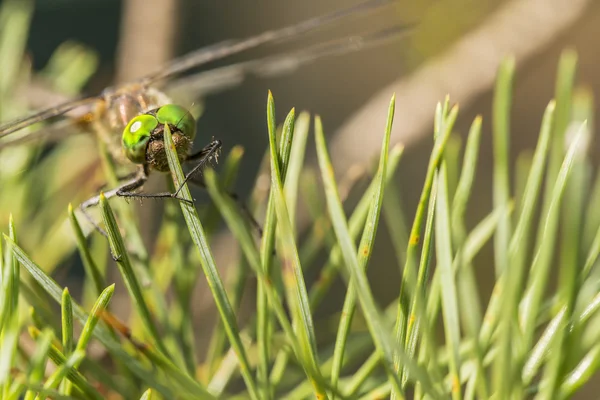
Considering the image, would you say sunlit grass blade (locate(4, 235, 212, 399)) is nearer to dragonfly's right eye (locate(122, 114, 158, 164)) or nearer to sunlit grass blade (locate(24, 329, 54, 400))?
sunlit grass blade (locate(24, 329, 54, 400))

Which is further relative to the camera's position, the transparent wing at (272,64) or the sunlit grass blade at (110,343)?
the transparent wing at (272,64)

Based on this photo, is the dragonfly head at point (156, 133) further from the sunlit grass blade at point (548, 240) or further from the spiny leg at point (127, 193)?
the sunlit grass blade at point (548, 240)

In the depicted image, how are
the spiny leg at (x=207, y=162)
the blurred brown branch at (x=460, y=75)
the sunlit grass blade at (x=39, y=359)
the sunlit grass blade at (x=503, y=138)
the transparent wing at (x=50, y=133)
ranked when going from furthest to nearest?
the blurred brown branch at (x=460, y=75), the transparent wing at (x=50, y=133), the spiny leg at (x=207, y=162), the sunlit grass blade at (x=503, y=138), the sunlit grass blade at (x=39, y=359)

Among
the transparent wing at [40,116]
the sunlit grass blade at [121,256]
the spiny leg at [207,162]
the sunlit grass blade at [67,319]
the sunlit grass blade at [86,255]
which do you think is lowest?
the sunlit grass blade at [67,319]

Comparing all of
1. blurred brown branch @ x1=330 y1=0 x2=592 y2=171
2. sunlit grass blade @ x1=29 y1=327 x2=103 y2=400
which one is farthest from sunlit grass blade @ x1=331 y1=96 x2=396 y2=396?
blurred brown branch @ x1=330 y1=0 x2=592 y2=171

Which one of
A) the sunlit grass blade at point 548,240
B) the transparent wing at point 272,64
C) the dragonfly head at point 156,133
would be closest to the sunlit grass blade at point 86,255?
the dragonfly head at point 156,133

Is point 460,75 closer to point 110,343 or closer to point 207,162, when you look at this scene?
point 207,162

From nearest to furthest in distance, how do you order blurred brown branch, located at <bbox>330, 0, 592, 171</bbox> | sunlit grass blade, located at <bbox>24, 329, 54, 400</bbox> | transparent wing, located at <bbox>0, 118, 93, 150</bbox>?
sunlit grass blade, located at <bbox>24, 329, 54, 400</bbox> < transparent wing, located at <bbox>0, 118, 93, 150</bbox> < blurred brown branch, located at <bbox>330, 0, 592, 171</bbox>
